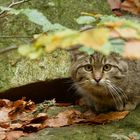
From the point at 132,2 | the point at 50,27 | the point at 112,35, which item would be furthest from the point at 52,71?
the point at 112,35

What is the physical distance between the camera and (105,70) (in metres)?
3.67

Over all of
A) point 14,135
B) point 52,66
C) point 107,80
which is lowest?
point 14,135

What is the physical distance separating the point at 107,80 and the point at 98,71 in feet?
0.32

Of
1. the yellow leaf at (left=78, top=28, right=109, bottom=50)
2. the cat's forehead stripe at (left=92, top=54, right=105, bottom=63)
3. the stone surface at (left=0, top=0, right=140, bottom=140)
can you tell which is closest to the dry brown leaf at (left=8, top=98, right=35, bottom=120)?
the stone surface at (left=0, top=0, right=140, bottom=140)

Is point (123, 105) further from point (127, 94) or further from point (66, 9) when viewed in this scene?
point (66, 9)

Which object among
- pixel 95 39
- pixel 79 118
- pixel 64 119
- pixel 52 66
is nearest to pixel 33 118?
pixel 64 119

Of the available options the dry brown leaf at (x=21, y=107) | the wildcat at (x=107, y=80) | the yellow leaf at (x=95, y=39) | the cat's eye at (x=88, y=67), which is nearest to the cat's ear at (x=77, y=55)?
the wildcat at (x=107, y=80)

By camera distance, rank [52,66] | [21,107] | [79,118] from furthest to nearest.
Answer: [52,66] → [21,107] → [79,118]

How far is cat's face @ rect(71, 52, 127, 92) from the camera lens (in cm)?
364

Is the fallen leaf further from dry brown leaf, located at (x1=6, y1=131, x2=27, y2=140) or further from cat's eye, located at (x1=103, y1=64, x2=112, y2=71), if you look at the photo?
cat's eye, located at (x1=103, y1=64, x2=112, y2=71)

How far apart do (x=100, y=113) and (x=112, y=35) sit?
2.55 m

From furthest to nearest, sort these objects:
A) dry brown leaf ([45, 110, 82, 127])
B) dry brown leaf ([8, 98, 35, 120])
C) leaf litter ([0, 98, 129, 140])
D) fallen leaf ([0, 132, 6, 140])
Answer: dry brown leaf ([8, 98, 35, 120]) < dry brown leaf ([45, 110, 82, 127]) < leaf litter ([0, 98, 129, 140]) < fallen leaf ([0, 132, 6, 140])

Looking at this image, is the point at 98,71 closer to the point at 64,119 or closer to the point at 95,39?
the point at 64,119

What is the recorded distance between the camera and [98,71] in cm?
363
